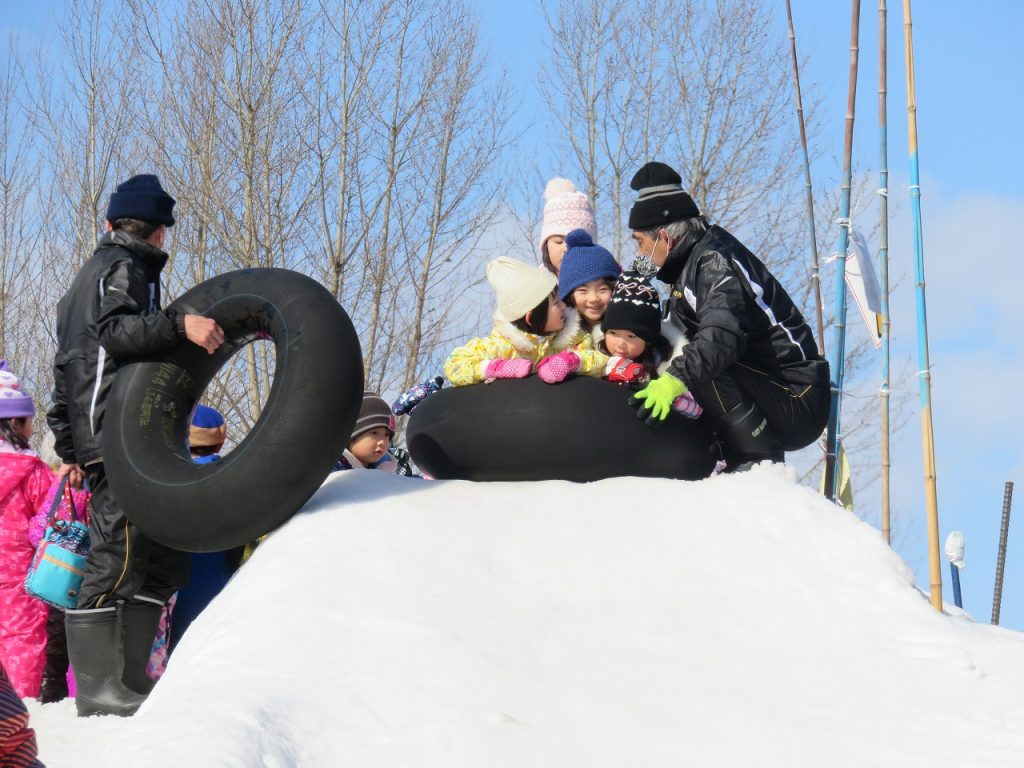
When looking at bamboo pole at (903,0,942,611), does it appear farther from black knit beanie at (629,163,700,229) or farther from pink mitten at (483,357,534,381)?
pink mitten at (483,357,534,381)

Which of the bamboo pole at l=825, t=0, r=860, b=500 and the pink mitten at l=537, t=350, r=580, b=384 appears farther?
the bamboo pole at l=825, t=0, r=860, b=500

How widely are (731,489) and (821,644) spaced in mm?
719

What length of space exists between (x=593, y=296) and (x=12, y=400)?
2.52 m

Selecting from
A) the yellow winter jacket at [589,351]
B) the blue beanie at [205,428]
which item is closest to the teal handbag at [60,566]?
the blue beanie at [205,428]

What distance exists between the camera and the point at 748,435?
3760mm

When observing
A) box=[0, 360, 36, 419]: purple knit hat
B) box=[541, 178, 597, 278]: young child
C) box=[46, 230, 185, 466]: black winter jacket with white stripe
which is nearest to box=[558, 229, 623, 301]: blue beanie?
box=[541, 178, 597, 278]: young child

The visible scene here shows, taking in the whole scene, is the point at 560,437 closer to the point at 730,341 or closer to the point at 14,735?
the point at 730,341

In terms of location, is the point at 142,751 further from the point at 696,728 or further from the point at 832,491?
the point at 832,491

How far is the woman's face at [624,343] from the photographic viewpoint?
12.4 ft

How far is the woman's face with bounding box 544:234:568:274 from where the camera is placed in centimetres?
479

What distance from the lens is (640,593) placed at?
110 inches

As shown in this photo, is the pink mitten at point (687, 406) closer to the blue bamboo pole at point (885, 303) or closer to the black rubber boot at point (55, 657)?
the blue bamboo pole at point (885, 303)

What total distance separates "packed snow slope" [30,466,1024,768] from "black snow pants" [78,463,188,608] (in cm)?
39

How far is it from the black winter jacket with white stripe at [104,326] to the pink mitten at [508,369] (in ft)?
3.21
